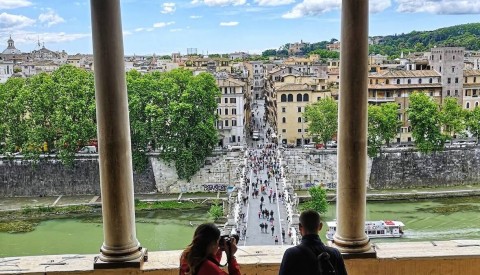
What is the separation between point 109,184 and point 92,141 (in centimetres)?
2915

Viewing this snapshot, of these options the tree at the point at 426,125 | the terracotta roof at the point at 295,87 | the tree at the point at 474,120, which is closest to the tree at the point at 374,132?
the tree at the point at 426,125

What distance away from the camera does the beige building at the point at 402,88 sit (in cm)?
3781

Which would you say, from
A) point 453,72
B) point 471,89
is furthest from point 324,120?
point 471,89

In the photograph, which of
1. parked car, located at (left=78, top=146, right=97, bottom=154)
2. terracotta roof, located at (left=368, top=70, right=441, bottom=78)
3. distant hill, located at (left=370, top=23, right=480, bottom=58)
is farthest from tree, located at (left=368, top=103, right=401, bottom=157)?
distant hill, located at (left=370, top=23, right=480, bottom=58)

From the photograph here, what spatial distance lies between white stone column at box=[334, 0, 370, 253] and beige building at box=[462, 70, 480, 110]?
37.4 metres

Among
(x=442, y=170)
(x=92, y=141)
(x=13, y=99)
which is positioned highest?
(x=13, y=99)

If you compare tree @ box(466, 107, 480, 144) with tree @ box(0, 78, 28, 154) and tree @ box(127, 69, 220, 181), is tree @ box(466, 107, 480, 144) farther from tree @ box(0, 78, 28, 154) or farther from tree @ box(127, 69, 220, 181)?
tree @ box(0, 78, 28, 154)

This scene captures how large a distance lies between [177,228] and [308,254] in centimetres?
2227

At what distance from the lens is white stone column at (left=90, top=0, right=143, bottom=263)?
15.9ft

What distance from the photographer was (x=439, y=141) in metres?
32.2

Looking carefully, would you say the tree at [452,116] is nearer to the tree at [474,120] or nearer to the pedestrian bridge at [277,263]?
the tree at [474,120]

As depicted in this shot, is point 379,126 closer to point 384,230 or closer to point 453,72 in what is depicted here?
point 453,72

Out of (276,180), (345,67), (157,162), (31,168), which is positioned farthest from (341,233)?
(31,168)

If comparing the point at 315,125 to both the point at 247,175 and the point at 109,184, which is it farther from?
the point at 109,184
